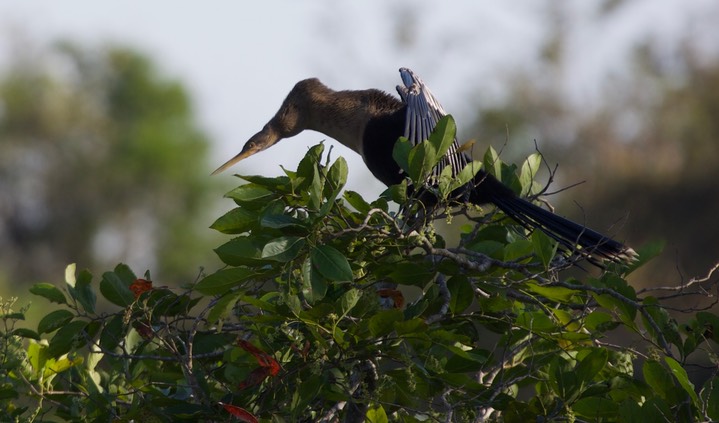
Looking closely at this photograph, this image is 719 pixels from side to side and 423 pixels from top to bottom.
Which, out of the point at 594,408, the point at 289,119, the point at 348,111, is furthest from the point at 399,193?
the point at 289,119

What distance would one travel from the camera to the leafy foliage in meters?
2.39

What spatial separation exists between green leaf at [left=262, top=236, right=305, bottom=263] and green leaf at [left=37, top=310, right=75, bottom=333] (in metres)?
0.75

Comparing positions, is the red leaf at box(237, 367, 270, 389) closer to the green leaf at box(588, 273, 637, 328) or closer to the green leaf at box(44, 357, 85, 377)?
the green leaf at box(44, 357, 85, 377)

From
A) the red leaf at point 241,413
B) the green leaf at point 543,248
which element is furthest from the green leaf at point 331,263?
the green leaf at point 543,248

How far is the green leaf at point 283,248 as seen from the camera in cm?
226

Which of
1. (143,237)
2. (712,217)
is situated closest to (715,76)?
(712,217)

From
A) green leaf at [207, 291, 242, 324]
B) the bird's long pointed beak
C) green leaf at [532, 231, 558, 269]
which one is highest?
the bird's long pointed beak

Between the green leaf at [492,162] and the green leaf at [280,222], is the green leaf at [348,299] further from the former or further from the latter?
the green leaf at [492,162]

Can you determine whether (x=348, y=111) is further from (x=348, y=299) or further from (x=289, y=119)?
(x=348, y=299)

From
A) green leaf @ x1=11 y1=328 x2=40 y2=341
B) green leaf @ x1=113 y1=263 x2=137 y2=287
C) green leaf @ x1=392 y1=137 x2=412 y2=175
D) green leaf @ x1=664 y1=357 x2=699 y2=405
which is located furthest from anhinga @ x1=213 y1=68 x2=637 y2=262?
green leaf @ x1=11 y1=328 x2=40 y2=341

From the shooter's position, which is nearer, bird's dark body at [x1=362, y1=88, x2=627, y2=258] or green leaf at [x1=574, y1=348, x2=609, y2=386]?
green leaf at [x1=574, y1=348, x2=609, y2=386]

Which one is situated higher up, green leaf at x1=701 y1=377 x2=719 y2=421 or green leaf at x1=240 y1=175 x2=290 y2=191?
green leaf at x1=240 y1=175 x2=290 y2=191

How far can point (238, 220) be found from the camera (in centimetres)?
253

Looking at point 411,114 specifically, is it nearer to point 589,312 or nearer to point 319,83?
point 319,83
